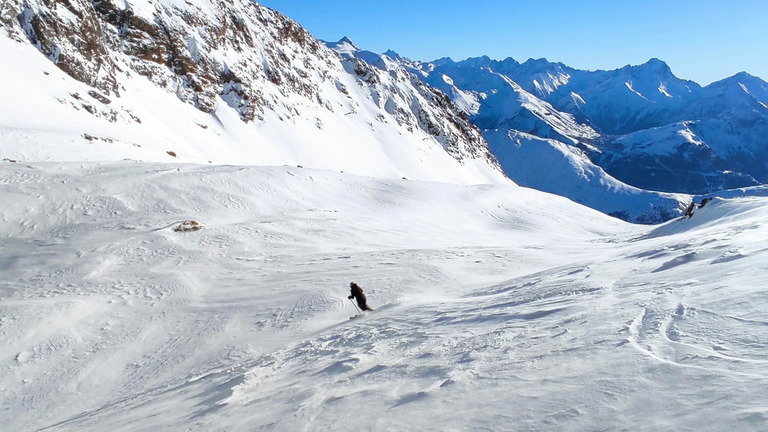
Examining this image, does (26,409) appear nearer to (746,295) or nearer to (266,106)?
(746,295)

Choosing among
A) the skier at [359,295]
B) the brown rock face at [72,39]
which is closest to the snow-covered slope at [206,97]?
the brown rock face at [72,39]

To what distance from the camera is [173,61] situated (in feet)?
219

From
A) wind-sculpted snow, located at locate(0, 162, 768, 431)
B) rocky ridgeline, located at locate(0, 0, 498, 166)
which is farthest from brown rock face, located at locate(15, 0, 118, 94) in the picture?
wind-sculpted snow, located at locate(0, 162, 768, 431)

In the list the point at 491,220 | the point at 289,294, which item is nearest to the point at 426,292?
the point at 289,294

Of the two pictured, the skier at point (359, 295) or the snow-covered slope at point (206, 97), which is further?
the snow-covered slope at point (206, 97)

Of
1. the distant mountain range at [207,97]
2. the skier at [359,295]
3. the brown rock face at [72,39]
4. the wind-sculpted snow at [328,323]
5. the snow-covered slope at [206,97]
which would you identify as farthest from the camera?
the brown rock face at [72,39]

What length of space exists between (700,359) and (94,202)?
18.0 meters

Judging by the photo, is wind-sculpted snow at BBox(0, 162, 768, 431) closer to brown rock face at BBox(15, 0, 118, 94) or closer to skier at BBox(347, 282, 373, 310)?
skier at BBox(347, 282, 373, 310)

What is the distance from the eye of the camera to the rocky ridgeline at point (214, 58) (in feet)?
157

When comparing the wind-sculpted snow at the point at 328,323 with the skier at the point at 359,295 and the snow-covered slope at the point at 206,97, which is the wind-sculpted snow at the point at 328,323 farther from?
the snow-covered slope at the point at 206,97

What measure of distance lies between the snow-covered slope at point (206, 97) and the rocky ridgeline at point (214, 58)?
18 centimetres

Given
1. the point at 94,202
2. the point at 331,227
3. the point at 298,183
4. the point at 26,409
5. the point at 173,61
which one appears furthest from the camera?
the point at 173,61

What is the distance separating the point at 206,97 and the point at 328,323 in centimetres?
6489

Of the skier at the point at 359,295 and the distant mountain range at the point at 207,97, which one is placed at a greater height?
the distant mountain range at the point at 207,97
